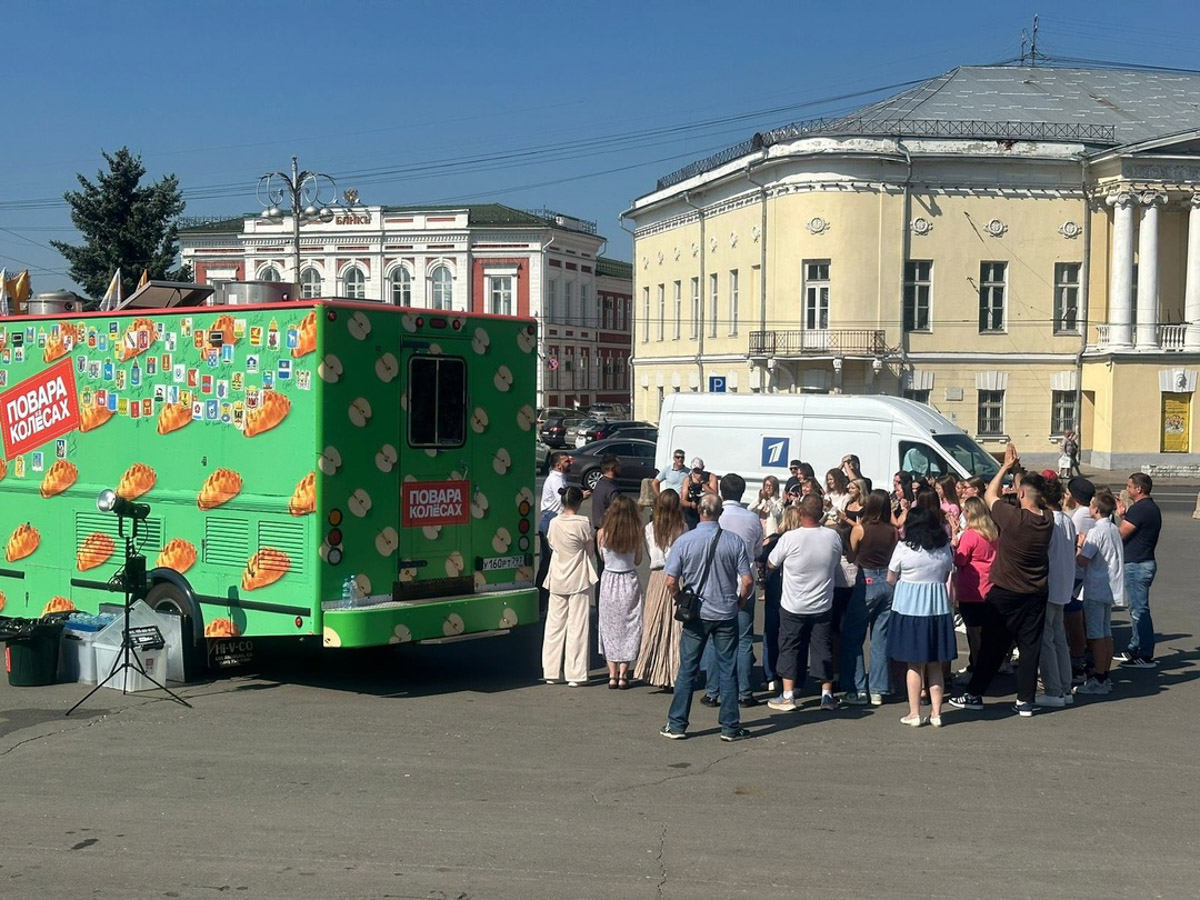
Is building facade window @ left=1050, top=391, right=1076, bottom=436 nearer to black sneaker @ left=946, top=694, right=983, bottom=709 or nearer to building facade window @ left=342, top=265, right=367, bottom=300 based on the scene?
black sneaker @ left=946, top=694, right=983, bottom=709

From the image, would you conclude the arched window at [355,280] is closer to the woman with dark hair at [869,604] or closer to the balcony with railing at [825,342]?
the balcony with railing at [825,342]

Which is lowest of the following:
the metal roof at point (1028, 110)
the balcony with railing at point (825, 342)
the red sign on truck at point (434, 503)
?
the red sign on truck at point (434, 503)

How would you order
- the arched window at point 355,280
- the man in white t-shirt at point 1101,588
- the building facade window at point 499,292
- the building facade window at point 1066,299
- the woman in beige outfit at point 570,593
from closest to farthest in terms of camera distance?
1. the man in white t-shirt at point 1101,588
2. the woman in beige outfit at point 570,593
3. the building facade window at point 1066,299
4. the arched window at point 355,280
5. the building facade window at point 499,292

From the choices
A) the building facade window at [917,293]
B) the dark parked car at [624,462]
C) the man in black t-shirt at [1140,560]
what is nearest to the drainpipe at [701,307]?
the building facade window at [917,293]

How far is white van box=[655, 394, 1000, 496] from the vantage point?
2052 cm

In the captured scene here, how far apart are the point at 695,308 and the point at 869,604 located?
43.2 meters

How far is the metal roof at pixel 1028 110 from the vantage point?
45.3 m

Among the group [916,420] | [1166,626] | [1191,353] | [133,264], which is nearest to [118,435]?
[1166,626]

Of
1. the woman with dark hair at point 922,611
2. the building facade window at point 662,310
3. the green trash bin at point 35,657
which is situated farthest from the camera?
the building facade window at point 662,310

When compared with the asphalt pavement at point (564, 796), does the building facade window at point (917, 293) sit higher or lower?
higher

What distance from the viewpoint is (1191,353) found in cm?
4419

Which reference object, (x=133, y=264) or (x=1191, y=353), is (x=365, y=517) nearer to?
(x=133, y=264)

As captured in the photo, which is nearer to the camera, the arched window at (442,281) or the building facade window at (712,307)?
the building facade window at (712,307)

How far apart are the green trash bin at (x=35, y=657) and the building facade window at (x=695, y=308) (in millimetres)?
42967
